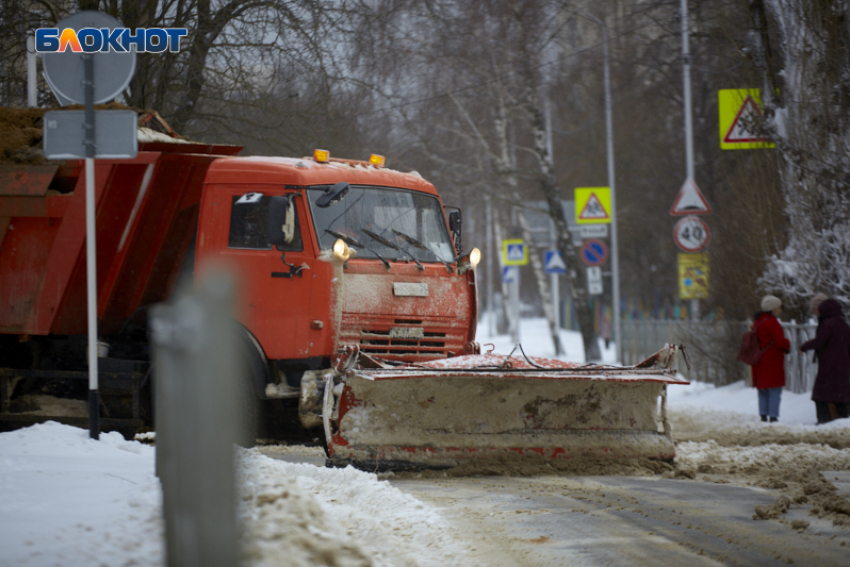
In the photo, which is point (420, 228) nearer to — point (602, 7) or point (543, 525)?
point (543, 525)

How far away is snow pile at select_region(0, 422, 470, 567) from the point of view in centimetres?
339

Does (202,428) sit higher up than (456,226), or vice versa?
(456,226)

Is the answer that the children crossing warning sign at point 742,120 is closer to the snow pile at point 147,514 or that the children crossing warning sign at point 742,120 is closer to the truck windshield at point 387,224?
the truck windshield at point 387,224

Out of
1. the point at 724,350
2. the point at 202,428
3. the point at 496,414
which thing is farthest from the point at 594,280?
the point at 202,428

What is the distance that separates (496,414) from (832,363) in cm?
552

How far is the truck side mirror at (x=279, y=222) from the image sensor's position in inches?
292

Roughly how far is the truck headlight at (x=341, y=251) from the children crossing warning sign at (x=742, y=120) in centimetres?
802

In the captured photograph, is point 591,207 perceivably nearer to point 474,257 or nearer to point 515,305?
point 515,305

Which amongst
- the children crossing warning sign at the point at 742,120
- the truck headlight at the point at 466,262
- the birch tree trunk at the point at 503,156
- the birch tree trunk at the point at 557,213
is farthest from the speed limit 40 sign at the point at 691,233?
the truck headlight at the point at 466,262

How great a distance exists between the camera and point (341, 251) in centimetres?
740

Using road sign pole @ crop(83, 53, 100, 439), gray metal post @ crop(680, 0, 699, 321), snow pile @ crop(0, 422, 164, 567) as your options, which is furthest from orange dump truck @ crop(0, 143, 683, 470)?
gray metal post @ crop(680, 0, 699, 321)

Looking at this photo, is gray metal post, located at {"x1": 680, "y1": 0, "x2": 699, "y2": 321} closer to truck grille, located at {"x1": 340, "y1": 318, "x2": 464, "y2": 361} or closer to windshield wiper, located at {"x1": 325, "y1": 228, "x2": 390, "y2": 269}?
truck grille, located at {"x1": 340, "y1": 318, "x2": 464, "y2": 361}

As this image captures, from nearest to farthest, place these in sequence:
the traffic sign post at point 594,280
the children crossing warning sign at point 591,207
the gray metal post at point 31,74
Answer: the gray metal post at point 31,74 → the children crossing warning sign at point 591,207 → the traffic sign post at point 594,280

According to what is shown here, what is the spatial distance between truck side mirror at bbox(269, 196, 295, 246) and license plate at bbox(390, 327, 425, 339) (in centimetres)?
120
